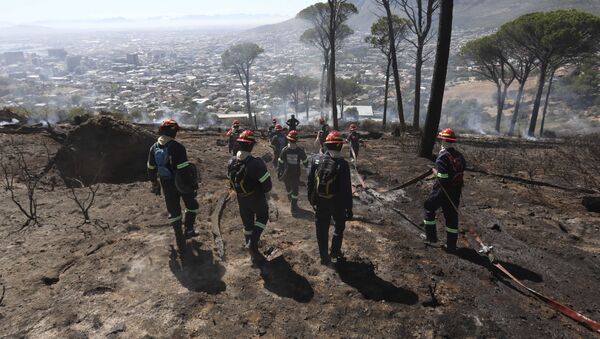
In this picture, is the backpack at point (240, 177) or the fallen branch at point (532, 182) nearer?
the backpack at point (240, 177)

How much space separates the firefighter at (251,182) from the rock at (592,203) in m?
6.25

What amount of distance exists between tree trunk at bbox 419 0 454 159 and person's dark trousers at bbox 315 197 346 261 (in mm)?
6724

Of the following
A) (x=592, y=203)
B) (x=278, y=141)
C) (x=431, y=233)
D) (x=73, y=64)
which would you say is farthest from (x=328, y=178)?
(x=73, y=64)

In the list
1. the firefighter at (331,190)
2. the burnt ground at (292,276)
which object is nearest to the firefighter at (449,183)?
the burnt ground at (292,276)

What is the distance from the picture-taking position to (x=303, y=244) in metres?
5.96

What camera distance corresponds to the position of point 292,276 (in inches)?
199

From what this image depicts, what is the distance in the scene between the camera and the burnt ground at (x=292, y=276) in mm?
4094

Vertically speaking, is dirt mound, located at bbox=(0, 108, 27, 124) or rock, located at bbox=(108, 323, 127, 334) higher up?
dirt mound, located at bbox=(0, 108, 27, 124)

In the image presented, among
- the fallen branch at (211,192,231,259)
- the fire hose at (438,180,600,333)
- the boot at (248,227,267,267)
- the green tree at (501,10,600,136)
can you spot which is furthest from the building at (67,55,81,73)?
the fire hose at (438,180,600,333)

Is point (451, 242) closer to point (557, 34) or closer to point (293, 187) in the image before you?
point (293, 187)

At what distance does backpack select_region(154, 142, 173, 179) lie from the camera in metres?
5.58

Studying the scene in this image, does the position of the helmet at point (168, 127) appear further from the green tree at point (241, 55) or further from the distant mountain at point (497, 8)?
the distant mountain at point (497, 8)

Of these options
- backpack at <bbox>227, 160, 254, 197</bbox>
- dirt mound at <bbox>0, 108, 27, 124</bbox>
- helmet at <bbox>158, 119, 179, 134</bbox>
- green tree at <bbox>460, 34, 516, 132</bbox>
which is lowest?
dirt mound at <bbox>0, 108, 27, 124</bbox>

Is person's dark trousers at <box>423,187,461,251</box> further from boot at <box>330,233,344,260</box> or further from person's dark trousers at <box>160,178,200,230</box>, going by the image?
person's dark trousers at <box>160,178,200,230</box>
